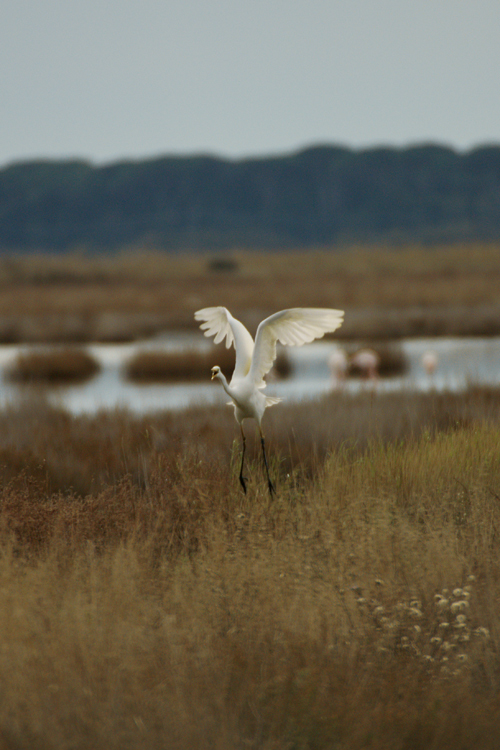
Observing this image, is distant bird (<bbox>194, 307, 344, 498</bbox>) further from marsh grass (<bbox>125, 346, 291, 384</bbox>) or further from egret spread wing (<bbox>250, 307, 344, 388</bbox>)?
marsh grass (<bbox>125, 346, 291, 384</bbox>)

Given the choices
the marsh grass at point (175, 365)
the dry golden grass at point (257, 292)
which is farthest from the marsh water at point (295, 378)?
the dry golden grass at point (257, 292)

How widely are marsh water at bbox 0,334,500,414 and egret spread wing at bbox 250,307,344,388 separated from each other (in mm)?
5260

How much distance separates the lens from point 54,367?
19188 millimetres

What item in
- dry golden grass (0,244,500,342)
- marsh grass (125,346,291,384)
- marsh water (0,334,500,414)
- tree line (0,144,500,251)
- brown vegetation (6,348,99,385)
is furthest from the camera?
tree line (0,144,500,251)

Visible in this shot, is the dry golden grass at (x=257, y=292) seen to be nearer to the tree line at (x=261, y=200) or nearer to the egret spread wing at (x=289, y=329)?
the egret spread wing at (x=289, y=329)

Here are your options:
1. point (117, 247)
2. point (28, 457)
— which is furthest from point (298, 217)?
point (28, 457)

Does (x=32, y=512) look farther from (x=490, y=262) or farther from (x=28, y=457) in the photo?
(x=490, y=262)

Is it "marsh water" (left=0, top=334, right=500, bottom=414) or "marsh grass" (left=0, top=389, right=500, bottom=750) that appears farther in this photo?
"marsh water" (left=0, top=334, right=500, bottom=414)

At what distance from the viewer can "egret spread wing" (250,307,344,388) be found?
15.1 ft

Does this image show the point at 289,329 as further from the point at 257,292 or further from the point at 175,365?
the point at 257,292

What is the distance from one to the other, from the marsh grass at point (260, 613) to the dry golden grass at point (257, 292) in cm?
2119

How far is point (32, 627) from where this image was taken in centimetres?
313

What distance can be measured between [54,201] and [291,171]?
5004 centimetres

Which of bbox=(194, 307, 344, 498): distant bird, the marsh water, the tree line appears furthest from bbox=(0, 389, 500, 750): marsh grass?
the tree line
